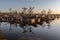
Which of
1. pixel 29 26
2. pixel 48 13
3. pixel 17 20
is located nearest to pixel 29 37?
pixel 29 26

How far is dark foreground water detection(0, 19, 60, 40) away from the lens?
198 centimetres

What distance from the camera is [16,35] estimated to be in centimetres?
198

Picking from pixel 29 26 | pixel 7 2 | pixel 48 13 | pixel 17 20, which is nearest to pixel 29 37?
pixel 29 26

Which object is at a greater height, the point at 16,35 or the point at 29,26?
the point at 29,26

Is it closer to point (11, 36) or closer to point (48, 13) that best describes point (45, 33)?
point (48, 13)

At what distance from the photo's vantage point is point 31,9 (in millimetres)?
2010

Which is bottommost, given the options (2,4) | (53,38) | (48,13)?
(53,38)

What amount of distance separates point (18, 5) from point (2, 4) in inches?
9.7

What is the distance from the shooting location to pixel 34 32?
78.8 inches

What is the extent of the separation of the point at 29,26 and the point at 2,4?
540 mm

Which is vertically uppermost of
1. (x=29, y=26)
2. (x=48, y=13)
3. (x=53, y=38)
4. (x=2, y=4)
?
(x=2, y=4)

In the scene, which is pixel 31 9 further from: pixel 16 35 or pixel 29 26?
pixel 16 35

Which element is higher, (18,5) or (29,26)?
(18,5)

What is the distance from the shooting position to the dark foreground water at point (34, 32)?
1.98 metres
